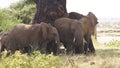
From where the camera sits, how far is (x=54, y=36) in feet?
43.8

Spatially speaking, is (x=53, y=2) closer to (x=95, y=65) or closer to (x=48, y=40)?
(x=48, y=40)

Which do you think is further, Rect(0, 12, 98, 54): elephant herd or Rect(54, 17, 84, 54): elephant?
Rect(54, 17, 84, 54): elephant

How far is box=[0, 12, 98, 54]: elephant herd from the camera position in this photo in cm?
1309

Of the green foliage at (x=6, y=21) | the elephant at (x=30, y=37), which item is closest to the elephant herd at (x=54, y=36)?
the elephant at (x=30, y=37)

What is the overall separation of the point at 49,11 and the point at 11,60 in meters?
7.55

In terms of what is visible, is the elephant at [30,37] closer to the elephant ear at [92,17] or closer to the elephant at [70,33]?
the elephant at [70,33]

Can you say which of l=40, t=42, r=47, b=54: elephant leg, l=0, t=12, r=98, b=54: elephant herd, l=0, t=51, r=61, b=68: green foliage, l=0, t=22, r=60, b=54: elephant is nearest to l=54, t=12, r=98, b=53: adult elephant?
l=0, t=12, r=98, b=54: elephant herd

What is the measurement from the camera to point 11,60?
7.38 metres

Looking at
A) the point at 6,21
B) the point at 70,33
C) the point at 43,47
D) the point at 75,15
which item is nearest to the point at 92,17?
the point at 75,15

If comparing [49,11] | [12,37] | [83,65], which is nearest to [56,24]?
[49,11]

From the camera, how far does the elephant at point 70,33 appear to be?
1399 centimetres

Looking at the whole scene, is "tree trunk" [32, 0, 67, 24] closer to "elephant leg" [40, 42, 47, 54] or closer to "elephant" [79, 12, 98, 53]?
"elephant" [79, 12, 98, 53]

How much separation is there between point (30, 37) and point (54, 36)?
822 mm

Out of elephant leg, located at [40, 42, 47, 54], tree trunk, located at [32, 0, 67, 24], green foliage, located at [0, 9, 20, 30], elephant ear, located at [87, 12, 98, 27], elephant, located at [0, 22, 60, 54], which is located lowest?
green foliage, located at [0, 9, 20, 30]
